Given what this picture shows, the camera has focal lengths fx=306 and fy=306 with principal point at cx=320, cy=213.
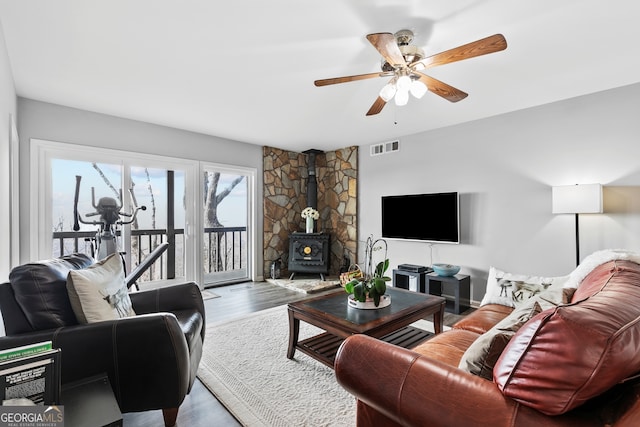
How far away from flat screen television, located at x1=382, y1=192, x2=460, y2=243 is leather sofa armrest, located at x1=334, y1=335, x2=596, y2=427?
3.14 metres

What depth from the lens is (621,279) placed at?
1282 mm

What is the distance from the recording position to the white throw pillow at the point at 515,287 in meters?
2.30

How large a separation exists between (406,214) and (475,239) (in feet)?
3.22

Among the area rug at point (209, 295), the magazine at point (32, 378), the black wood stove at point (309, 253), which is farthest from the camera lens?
the black wood stove at point (309, 253)

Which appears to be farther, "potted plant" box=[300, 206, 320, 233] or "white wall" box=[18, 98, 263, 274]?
"potted plant" box=[300, 206, 320, 233]

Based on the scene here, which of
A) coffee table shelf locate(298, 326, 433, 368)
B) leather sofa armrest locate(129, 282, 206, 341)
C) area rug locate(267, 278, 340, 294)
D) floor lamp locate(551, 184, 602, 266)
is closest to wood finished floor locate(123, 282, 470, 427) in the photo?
area rug locate(267, 278, 340, 294)

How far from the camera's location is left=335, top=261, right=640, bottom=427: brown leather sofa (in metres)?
0.77

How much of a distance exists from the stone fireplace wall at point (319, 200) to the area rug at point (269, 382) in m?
2.57

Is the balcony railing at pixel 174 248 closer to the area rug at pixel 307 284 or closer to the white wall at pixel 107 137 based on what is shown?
the white wall at pixel 107 137

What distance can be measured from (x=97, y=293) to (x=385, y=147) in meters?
4.25

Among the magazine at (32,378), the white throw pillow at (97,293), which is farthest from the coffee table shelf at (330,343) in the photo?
the magazine at (32,378)

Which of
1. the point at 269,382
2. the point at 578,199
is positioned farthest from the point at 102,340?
the point at 578,199

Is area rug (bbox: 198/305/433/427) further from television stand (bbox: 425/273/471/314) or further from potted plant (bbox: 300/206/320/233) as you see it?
potted plant (bbox: 300/206/320/233)

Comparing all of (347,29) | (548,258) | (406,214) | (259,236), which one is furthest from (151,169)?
(548,258)
